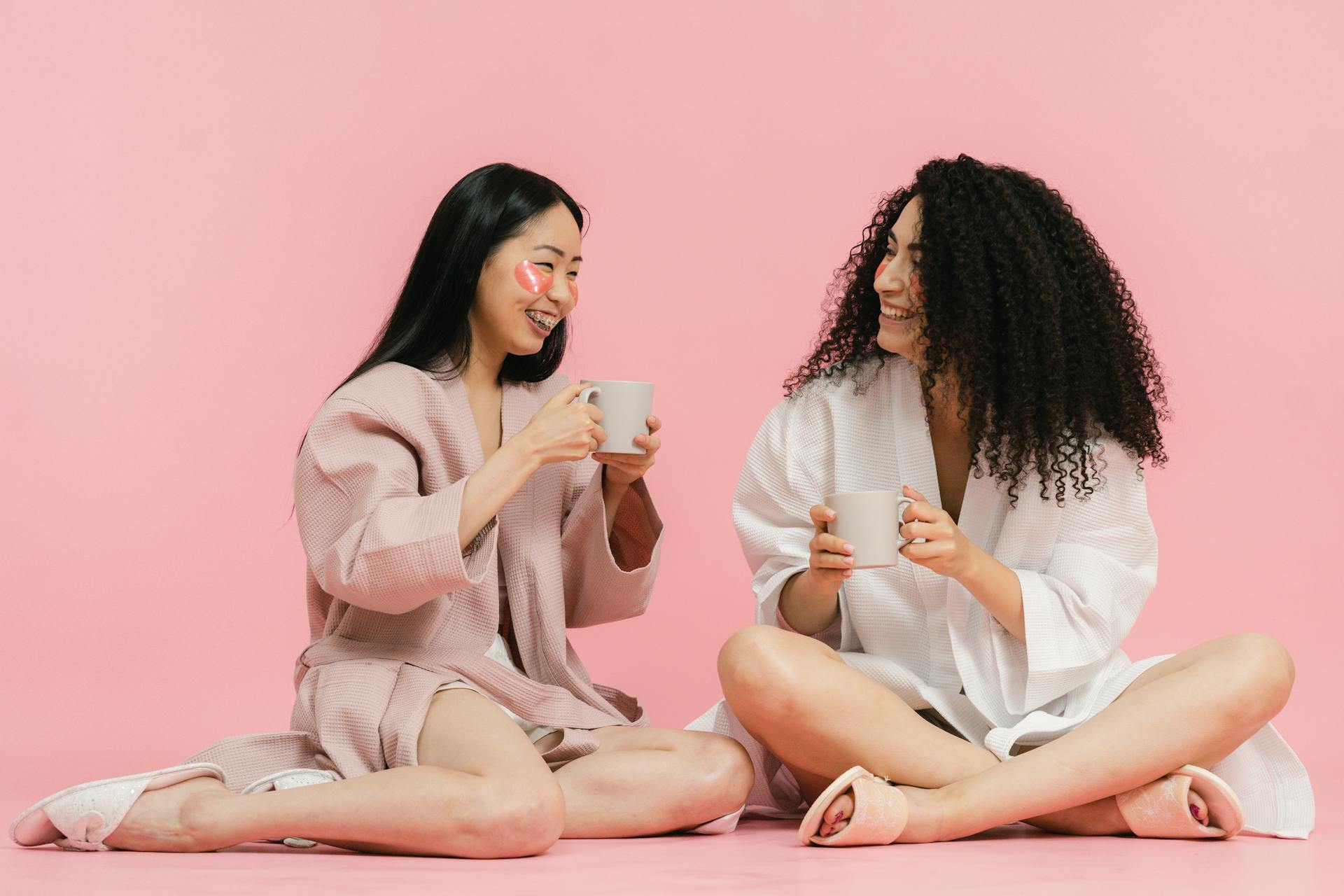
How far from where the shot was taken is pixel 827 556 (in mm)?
2393

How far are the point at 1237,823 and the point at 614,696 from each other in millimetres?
1119

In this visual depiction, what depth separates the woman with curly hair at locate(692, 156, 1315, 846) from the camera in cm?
238

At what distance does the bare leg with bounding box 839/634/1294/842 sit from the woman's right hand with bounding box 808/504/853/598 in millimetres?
357

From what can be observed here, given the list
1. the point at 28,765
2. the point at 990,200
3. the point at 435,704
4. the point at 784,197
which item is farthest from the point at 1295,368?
the point at 28,765

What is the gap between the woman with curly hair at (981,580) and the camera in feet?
7.82

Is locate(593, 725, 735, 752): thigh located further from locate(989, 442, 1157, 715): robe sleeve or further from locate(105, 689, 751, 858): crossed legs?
locate(989, 442, 1157, 715): robe sleeve

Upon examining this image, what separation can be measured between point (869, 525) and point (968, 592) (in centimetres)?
40

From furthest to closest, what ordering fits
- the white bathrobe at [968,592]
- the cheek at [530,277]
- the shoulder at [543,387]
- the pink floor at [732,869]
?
Result: the shoulder at [543,387] → the cheek at [530,277] → the white bathrobe at [968,592] → the pink floor at [732,869]

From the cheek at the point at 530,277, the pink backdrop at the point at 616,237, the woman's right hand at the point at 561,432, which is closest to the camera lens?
the woman's right hand at the point at 561,432

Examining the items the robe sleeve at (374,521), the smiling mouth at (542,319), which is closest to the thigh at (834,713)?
the robe sleeve at (374,521)

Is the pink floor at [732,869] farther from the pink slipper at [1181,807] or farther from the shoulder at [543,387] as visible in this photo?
the shoulder at [543,387]

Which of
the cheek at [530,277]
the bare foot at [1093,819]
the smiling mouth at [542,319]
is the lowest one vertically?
the bare foot at [1093,819]

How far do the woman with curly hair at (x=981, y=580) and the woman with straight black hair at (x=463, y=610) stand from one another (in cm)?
25

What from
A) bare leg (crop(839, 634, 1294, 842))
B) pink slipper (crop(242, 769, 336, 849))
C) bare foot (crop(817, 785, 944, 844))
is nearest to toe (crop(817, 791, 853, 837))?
bare foot (crop(817, 785, 944, 844))
